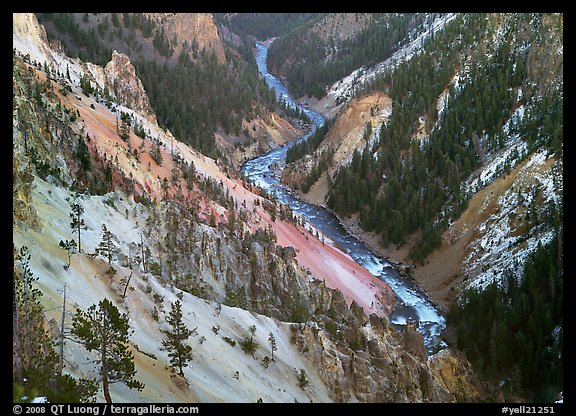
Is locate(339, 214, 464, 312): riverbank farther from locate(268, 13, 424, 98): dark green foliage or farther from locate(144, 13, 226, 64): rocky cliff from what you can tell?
locate(268, 13, 424, 98): dark green foliage

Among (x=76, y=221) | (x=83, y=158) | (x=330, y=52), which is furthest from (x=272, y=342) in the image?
(x=330, y=52)

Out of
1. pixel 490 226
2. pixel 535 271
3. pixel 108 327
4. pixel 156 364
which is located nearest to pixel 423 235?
pixel 490 226

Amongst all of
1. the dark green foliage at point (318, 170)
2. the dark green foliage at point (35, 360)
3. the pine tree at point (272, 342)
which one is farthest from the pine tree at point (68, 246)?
the dark green foliage at point (318, 170)

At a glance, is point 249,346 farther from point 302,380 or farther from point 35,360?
point 35,360

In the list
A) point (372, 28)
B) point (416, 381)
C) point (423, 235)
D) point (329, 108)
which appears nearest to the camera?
point (416, 381)

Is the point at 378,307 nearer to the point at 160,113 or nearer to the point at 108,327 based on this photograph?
the point at 108,327

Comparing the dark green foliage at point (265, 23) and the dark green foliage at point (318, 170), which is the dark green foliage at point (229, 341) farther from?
the dark green foliage at point (265, 23)

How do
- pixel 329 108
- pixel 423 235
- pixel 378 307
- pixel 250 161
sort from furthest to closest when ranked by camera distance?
pixel 329 108
pixel 250 161
pixel 423 235
pixel 378 307
